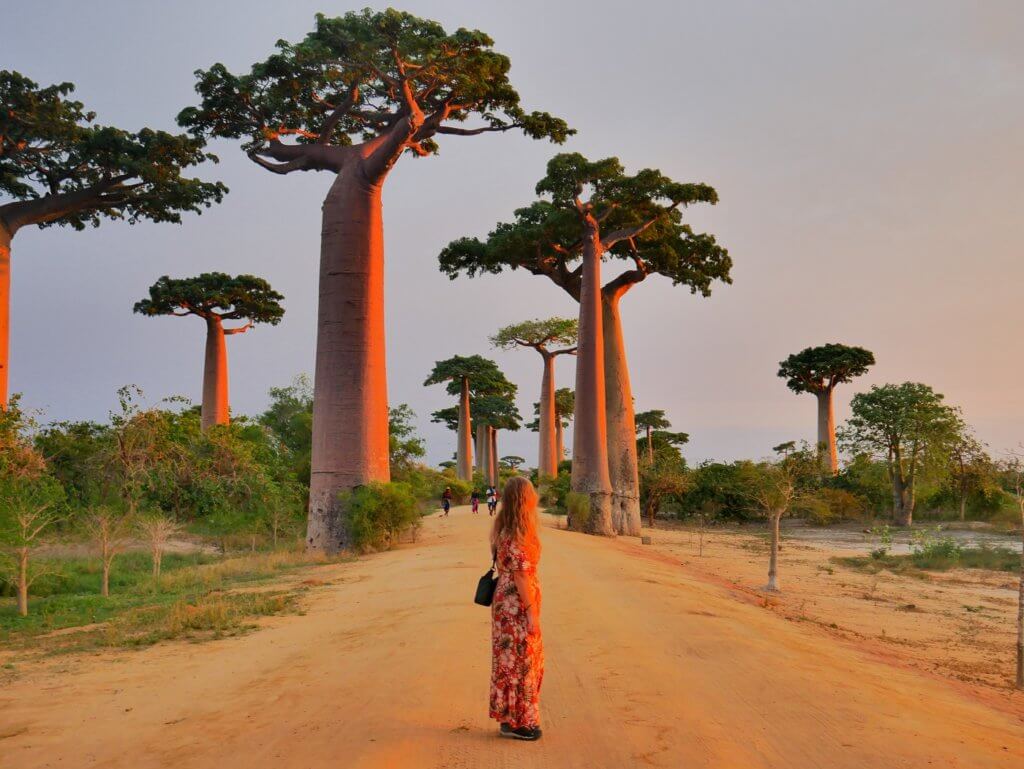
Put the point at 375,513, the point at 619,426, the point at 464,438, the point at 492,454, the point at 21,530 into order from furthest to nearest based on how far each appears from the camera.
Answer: the point at 492,454, the point at 464,438, the point at 619,426, the point at 375,513, the point at 21,530

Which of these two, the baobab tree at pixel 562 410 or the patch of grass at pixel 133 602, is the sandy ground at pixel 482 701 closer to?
the patch of grass at pixel 133 602

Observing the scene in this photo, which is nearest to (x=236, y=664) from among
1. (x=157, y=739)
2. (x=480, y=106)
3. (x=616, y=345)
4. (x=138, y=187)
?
(x=157, y=739)

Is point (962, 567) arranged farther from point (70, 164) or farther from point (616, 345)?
point (70, 164)

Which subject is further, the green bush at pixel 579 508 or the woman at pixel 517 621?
the green bush at pixel 579 508

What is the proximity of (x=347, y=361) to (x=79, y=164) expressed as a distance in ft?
46.7

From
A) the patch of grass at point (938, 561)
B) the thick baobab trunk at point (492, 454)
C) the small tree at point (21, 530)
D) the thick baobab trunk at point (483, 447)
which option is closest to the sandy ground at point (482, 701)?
the small tree at point (21, 530)

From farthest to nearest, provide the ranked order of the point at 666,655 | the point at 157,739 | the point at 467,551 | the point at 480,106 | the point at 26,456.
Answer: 1. the point at 480,106
2. the point at 26,456
3. the point at 467,551
4. the point at 666,655
5. the point at 157,739

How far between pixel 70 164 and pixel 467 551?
1914cm

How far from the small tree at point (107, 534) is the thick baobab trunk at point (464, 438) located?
119ft

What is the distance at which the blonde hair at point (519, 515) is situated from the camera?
4.69 meters

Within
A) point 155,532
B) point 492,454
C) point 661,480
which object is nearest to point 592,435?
point 661,480

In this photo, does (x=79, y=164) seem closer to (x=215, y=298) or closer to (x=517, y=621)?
(x=215, y=298)

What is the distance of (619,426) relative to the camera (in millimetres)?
27203

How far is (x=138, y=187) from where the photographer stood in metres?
26.4
